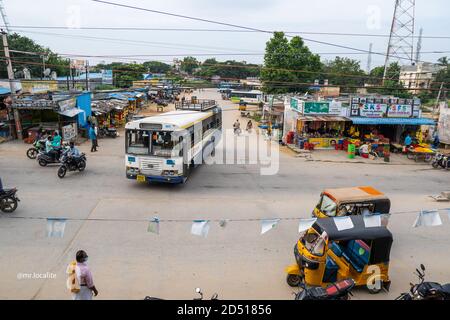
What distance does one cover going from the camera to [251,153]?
71.1 feet

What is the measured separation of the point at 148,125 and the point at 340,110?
1552 centimetres

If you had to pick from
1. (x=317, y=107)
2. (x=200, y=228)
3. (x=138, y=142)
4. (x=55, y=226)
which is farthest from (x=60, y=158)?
(x=317, y=107)

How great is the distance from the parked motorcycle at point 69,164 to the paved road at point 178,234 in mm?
355

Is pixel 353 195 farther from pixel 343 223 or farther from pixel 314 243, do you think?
pixel 314 243

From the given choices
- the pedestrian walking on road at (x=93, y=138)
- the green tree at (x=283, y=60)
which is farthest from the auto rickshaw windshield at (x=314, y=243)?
the green tree at (x=283, y=60)

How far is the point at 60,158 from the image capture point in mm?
15641

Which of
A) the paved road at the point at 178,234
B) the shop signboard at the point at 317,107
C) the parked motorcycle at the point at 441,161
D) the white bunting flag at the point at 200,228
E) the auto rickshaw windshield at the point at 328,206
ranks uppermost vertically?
→ the shop signboard at the point at 317,107

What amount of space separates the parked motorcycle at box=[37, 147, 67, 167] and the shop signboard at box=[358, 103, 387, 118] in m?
18.4

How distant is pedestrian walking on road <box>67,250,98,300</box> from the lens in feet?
20.1

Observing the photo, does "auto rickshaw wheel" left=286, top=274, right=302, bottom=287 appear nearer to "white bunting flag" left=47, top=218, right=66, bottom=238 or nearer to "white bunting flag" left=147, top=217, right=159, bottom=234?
"white bunting flag" left=147, top=217, right=159, bottom=234

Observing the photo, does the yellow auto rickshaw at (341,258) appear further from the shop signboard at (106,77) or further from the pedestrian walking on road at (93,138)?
the shop signboard at (106,77)

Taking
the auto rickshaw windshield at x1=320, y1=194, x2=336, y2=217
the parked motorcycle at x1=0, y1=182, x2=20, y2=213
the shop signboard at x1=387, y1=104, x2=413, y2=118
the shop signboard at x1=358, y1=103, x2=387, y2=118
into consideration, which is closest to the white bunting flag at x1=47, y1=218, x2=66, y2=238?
the parked motorcycle at x1=0, y1=182, x2=20, y2=213

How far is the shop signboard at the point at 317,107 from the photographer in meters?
23.6

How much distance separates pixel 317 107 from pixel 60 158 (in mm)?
15976
